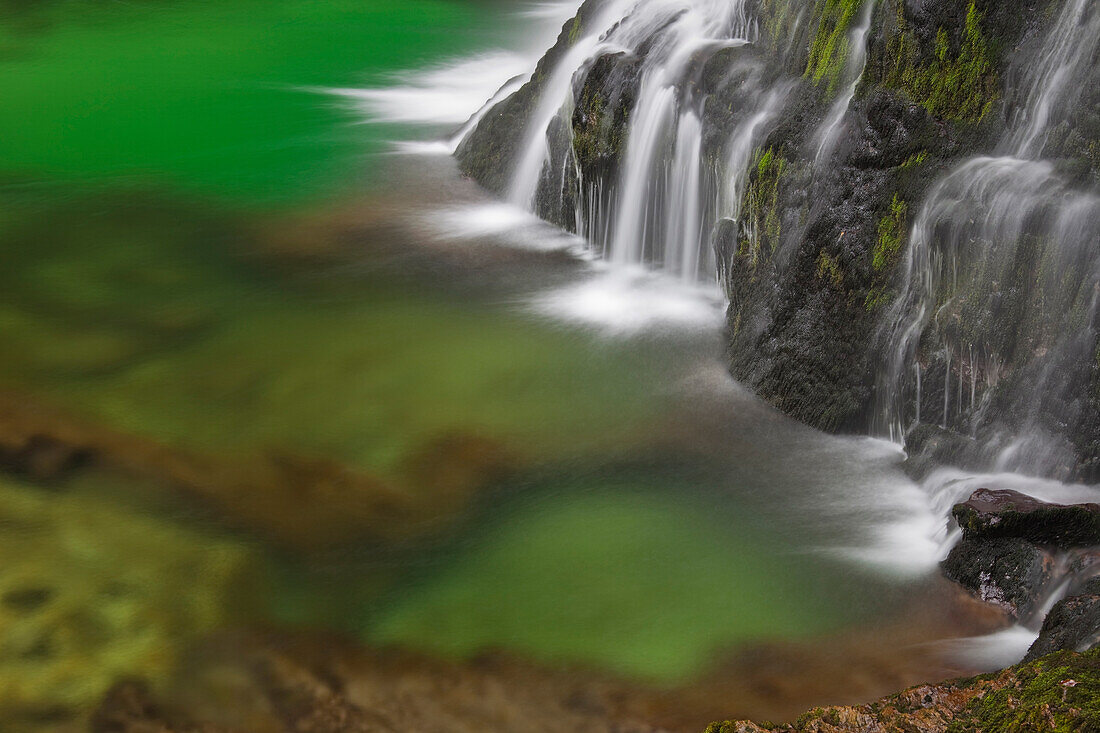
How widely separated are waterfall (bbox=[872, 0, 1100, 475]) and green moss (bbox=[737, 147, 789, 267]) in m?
1.16

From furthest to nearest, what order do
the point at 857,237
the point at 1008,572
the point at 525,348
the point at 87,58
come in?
the point at 87,58 < the point at 525,348 < the point at 857,237 < the point at 1008,572

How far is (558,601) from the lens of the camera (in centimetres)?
675

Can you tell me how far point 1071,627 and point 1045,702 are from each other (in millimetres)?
1365

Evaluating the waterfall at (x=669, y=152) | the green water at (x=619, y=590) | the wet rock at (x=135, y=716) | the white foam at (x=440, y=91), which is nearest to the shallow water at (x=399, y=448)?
the green water at (x=619, y=590)

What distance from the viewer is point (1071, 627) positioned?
5430 millimetres

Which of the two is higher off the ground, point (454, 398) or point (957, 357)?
point (957, 357)

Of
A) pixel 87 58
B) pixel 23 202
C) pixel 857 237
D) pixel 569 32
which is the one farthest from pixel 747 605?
pixel 87 58

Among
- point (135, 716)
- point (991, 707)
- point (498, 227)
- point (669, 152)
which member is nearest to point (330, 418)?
point (135, 716)

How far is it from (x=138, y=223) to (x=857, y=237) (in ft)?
23.4

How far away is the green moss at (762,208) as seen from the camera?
343 inches

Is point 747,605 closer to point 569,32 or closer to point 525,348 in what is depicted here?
point 525,348

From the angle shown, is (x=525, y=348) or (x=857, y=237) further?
(x=525, y=348)

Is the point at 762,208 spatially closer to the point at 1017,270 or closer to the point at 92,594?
the point at 1017,270

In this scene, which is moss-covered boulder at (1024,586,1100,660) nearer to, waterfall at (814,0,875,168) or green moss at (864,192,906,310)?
green moss at (864,192,906,310)
